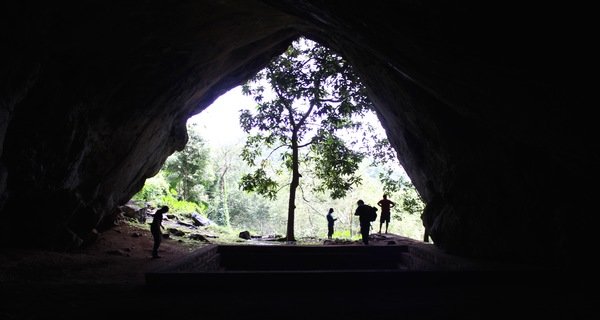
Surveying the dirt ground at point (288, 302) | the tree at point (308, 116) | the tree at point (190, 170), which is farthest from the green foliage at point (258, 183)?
the dirt ground at point (288, 302)

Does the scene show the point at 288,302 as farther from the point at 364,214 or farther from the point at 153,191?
the point at 153,191

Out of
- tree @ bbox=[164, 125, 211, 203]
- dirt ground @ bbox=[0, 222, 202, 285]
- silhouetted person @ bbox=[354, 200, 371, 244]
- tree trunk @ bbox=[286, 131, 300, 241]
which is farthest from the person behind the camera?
tree @ bbox=[164, 125, 211, 203]

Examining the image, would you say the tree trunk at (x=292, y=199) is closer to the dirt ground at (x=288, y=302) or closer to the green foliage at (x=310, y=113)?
the green foliage at (x=310, y=113)

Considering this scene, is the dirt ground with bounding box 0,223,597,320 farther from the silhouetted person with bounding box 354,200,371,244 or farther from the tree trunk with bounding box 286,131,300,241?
the tree trunk with bounding box 286,131,300,241

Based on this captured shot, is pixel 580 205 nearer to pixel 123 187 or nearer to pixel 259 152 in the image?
pixel 123 187

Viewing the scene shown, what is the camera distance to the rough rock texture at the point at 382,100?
13.0 ft

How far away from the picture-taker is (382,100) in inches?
540

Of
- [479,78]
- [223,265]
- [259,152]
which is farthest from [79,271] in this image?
[259,152]

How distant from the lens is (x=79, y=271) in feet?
30.0

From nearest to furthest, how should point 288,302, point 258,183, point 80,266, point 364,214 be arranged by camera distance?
point 288,302, point 80,266, point 364,214, point 258,183

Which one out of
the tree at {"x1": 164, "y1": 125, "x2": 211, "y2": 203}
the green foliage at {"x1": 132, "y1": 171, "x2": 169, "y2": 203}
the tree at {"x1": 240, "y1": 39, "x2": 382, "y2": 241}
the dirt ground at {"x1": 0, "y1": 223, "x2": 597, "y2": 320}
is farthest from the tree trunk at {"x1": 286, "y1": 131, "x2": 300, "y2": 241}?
the tree at {"x1": 164, "y1": 125, "x2": 211, "y2": 203}

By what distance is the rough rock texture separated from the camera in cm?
397

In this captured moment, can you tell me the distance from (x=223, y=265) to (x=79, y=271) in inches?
172

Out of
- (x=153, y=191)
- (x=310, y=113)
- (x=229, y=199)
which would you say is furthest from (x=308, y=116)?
(x=229, y=199)
